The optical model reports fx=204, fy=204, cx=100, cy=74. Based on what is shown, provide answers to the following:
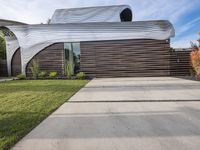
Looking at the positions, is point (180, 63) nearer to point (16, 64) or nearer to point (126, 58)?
point (126, 58)

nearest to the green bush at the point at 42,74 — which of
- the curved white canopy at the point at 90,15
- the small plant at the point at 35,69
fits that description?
the small plant at the point at 35,69

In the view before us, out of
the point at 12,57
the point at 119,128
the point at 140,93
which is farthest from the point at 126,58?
the point at 119,128

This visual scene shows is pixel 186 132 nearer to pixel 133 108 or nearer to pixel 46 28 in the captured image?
pixel 133 108

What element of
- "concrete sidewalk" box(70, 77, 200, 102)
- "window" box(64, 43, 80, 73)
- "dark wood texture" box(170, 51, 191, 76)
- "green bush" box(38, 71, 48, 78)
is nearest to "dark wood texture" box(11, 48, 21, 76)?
"green bush" box(38, 71, 48, 78)

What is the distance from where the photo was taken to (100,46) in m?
12.2

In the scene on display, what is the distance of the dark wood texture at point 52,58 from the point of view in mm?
12492

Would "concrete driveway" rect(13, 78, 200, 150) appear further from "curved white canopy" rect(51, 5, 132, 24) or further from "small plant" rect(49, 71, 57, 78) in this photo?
"curved white canopy" rect(51, 5, 132, 24)

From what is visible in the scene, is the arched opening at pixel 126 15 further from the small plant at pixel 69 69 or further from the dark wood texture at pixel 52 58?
the small plant at pixel 69 69

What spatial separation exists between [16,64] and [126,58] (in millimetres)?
7616

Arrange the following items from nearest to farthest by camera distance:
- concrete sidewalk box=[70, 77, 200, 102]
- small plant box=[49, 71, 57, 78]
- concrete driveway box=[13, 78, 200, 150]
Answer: concrete driveway box=[13, 78, 200, 150] → concrete sidewalk box=[70, 77, 200, 102] → small plant box=[49, 71, 57, 78]

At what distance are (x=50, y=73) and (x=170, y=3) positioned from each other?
28.1ft

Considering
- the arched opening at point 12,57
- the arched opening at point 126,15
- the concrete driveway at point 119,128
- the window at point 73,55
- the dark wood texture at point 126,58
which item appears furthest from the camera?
the arched opening at point 126,15

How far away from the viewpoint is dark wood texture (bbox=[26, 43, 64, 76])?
12.5 m

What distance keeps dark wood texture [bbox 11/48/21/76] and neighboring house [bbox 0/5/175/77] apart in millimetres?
1170
